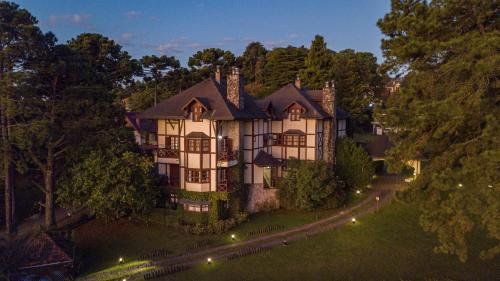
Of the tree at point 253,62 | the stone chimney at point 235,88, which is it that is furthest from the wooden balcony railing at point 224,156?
the tree at point 253,62

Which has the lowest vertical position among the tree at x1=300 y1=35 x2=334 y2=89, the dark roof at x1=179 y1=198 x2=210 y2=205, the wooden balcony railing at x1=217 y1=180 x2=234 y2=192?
the dark roof at x1=179 y1=198 x2=210 y2=205

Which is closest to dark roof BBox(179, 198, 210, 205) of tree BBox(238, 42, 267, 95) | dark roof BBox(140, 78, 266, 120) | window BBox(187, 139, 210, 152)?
window BBox(187, 139, 210, 152)

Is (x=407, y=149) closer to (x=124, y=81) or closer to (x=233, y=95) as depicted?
(x=233, y=95)

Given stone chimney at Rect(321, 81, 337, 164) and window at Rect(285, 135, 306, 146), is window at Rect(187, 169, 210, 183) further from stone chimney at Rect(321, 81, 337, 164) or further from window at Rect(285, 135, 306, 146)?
stone chimney at Rect(321, 81, 337, 164)

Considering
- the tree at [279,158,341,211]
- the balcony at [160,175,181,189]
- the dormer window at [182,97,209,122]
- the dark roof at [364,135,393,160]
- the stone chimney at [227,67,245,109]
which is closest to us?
the dormer window at [182,97,209,122]

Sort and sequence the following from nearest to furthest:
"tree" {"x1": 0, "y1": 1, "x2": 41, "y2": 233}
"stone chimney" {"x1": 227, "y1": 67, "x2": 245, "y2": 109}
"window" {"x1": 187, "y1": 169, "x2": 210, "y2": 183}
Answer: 1. "tree" {"x1": 0, "y1": 1, "x2": 41, "y2": 233}
2. "window" {"x1": 187, "y1": 169, "x2": 210, "y2": 183}
3. "stone chimney" {"x1": 227, "y1": 67, "x2": 245, "y2": 109}

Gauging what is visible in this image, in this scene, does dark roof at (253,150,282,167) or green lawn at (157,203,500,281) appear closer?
green lawn at (157,203,500,281)
